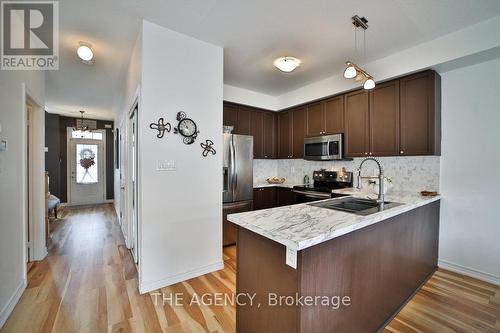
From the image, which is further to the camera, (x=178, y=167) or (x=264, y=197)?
(x=264, y=197)

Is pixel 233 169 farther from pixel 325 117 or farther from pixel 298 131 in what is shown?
pixel 325 117

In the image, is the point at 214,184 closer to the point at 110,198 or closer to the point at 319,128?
the point at 319,128

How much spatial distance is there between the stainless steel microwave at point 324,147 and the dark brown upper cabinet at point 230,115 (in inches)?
54.3

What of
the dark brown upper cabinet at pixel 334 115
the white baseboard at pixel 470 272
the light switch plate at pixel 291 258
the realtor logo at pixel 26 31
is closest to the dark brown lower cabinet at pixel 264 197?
the dark brown upper cabinet at pixel 334 115

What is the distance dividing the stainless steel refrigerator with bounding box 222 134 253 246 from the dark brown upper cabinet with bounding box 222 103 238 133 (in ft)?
2.26

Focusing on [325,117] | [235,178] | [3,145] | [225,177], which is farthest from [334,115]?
[3,145]

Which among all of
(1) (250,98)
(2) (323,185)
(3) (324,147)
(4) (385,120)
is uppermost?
(1) (250,98)

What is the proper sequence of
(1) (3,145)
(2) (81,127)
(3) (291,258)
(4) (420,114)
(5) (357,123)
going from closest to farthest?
1. (3) (291,258)
2. (1) (3,145)
3. (4) (420,114)
4. (5) (357,123)
5. (2) (81,127)

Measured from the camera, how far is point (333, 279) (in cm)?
127

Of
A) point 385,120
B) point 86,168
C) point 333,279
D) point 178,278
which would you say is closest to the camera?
point 333,279

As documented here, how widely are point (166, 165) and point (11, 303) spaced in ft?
5.74

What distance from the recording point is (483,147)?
2443 millimetres

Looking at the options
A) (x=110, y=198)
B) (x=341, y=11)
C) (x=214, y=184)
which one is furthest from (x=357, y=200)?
(x=110, y=198)

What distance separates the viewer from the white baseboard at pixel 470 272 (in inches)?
93.2
